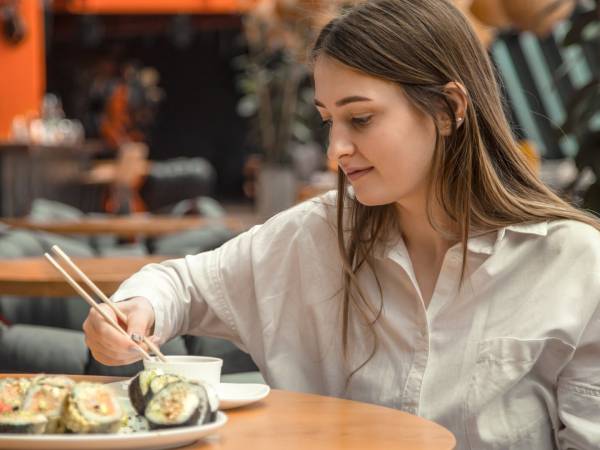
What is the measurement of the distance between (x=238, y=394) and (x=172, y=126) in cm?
2228

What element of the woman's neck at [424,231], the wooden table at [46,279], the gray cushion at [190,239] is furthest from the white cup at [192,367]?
the gray cushion at [190,239]

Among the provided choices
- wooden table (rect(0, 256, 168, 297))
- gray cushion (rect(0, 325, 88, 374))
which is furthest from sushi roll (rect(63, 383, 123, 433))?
wooden table (rect(0, 256, 168, 297))

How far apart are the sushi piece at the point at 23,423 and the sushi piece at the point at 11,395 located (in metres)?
0.03

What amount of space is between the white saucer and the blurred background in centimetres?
62

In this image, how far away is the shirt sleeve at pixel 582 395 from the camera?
1.57 metres

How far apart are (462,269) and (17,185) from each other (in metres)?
9.73

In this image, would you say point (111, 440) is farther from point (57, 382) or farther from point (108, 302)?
point (108, 302)

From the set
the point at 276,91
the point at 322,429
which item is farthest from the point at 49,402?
the point at 276,91

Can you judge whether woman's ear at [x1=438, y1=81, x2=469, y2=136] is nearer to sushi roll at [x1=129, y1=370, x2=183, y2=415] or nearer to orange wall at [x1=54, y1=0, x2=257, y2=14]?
sushi roll at [x1=129, y1=370, x2=183, y2=415]

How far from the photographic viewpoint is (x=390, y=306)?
1.72 meters

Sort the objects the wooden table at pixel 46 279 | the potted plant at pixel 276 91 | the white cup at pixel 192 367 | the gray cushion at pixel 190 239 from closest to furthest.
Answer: the white cup at pixel 192 367, the wooden table at pixel 46 279, the gray cushion at pixel 190 239, the potted plant at pixel 276 91

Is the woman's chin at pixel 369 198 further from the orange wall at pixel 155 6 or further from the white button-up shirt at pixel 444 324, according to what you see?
the orange wall at pixel 155 6

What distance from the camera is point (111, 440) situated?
112 cm

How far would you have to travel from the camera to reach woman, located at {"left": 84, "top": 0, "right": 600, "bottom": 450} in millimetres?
1613
